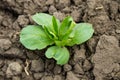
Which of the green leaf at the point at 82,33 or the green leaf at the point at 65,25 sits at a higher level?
the green leaf at the point at 65,25

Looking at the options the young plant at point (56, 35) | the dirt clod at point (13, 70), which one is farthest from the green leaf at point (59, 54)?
the dirt clod at point (13, 70)

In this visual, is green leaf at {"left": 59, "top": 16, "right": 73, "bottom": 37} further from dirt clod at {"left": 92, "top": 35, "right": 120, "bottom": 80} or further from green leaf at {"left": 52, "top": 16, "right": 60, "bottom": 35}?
dirt clod at {"left": 92, "top": 35, "right": 120, "bottom": 80}

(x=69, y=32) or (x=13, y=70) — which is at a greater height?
(x=69, y=32)

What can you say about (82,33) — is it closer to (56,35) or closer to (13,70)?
(56,35)

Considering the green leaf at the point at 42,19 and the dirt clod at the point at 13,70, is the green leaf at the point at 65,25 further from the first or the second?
the dirt clod at the point at 13,70

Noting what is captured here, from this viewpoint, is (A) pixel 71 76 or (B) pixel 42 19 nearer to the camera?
(A) pixel 71 76

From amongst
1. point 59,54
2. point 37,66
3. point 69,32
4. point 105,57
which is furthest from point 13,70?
point 105,57

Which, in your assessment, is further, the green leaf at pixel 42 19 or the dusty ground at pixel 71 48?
the green leaf at pixel 42 19
